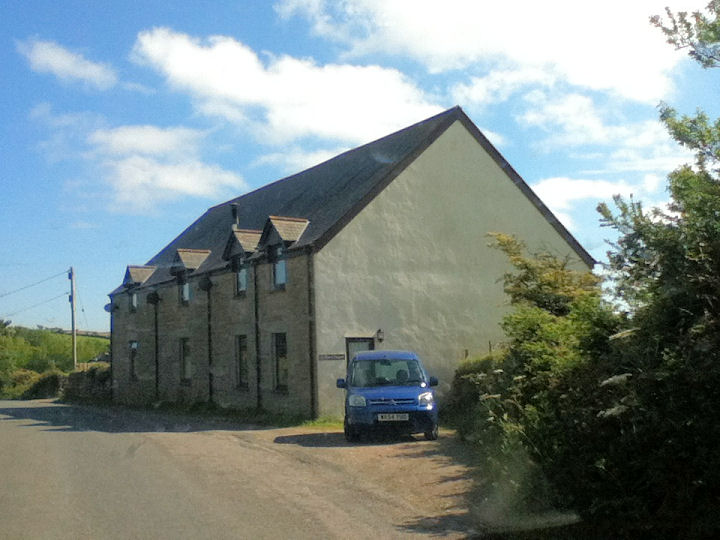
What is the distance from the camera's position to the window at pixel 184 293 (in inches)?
1115

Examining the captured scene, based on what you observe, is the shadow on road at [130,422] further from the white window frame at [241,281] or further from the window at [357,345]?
the white window frame at [241,281]

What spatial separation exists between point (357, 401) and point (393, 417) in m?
0.82

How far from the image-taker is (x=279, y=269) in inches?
867

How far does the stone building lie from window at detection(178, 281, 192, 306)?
369mm

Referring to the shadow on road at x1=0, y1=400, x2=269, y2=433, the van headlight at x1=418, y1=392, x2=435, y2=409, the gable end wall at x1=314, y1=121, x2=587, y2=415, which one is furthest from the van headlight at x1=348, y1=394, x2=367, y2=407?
the gable end wall at x1=314, y1=121, x2=587, y2=415

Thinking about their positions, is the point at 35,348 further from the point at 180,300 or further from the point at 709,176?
the point at 709,176

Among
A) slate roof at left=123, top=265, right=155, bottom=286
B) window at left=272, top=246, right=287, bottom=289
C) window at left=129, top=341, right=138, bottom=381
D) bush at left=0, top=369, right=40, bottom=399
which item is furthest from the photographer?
bush at left=0, top=369, right=40, bottom=399

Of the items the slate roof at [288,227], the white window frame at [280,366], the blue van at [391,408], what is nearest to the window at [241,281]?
the white window frame at [280,366]

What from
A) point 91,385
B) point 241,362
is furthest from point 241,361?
point 91,385

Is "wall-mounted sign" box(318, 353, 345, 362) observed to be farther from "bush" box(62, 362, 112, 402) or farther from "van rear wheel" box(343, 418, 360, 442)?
"bush" box(62, 362, 112, 402)

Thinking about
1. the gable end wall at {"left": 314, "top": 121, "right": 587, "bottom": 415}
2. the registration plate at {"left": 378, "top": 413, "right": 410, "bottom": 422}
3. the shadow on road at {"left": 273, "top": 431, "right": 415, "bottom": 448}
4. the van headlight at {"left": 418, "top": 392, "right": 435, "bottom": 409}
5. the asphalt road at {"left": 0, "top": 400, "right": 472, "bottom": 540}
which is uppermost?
the gable end wall at {"left": 314, "top": 121, "right": 587, "bottom": 415}

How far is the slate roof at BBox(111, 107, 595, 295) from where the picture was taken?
2119cm

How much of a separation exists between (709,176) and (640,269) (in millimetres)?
1023

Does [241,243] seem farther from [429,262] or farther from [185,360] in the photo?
[185,360]
